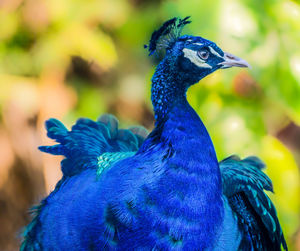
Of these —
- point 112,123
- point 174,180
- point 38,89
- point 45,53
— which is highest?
point 45,53

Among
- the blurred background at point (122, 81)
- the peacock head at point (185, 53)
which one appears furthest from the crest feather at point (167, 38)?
the blurred background at point (122, 81)

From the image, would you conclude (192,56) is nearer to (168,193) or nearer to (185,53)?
(185,53)

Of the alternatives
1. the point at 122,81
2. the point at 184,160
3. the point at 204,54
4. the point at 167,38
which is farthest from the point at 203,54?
the point at 122,81

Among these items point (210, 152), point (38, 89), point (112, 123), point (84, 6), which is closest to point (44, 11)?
point (84, 6)

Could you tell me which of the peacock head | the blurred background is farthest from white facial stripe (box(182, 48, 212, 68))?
the blurred background

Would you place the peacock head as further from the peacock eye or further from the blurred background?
the blurred background

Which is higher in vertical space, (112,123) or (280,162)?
(112,123)

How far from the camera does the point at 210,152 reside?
154 centimetres

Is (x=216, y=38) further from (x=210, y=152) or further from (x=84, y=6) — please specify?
(x=84, y=6)

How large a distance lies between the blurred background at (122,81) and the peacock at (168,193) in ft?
1.82

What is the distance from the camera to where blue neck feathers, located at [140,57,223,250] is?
4.78ft

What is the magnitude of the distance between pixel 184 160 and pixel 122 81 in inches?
96.4

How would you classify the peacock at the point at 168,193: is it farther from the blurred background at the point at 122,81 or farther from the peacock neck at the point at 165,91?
the blurred background at the point at 122,81

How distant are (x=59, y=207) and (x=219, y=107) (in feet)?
3.53
